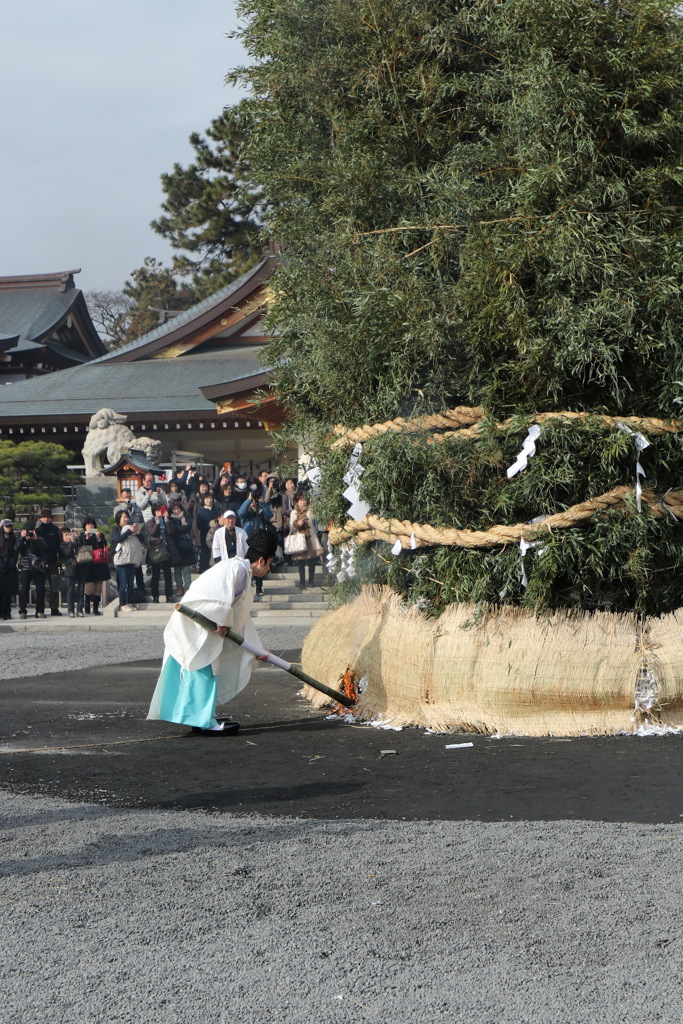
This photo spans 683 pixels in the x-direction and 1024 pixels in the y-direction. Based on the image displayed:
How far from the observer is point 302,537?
1709 cm

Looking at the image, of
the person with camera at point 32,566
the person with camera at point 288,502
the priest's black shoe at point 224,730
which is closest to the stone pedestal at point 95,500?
the person with camera at point 32,566

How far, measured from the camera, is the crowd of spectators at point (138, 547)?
1706 cm

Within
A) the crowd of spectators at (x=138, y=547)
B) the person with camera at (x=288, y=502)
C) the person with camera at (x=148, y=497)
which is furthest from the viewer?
the person with camera at (x=148, y=497)

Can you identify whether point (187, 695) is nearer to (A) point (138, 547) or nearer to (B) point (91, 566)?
(A) point (138, 547)

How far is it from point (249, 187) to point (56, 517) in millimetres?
17463

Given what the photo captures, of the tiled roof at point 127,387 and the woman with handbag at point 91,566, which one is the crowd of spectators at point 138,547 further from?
the tiled roof at point 127,387

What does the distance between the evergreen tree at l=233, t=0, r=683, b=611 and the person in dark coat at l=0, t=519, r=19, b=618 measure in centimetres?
1099

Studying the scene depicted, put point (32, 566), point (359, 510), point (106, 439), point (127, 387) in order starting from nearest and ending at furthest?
1. point (359, 510)
2. point (32, 566)
3. point (106, 439)
4. point (127, 387)

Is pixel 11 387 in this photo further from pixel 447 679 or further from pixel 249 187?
pixel 447 679

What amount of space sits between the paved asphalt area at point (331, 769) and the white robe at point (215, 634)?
350 mm

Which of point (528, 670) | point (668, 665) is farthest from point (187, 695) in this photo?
point (668, 665)

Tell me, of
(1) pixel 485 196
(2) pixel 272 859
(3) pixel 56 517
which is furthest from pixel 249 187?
(3) pixel 56 517

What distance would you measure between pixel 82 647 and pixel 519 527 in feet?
23.7

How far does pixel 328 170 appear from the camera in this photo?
722cm
